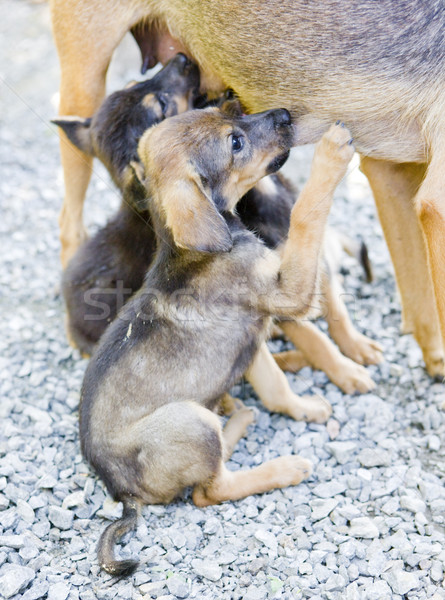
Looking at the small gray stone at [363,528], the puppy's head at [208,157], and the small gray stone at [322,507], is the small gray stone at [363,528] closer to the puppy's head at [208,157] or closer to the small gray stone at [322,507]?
the small gray stone at [322,507]

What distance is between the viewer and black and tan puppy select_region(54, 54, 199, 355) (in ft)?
13.6

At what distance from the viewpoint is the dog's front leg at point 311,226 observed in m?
3.47

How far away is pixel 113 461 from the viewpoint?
3.45 meters

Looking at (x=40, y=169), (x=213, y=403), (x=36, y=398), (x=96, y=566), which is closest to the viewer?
(x=96, y=566)

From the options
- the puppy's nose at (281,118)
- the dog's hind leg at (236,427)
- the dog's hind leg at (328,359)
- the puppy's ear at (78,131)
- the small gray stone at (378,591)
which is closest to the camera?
the small gray stone at (378,591)

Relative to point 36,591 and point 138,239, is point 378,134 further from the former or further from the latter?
point 36,591

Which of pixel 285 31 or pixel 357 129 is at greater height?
pixel 285 31

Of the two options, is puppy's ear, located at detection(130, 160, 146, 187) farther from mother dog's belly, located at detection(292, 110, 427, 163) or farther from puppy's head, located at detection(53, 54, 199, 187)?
mother dog's belly, located at detection(292, 110, 427, 163)

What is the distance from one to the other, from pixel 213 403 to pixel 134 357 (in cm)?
47

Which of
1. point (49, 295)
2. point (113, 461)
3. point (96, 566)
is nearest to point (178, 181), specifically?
point (113, 461)

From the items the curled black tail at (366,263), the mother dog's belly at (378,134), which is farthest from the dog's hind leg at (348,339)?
the mother dog's belly at (378,134)

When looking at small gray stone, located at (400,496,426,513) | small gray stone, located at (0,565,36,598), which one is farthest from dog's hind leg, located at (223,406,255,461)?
small gray stone, located at (0,565,36,598)

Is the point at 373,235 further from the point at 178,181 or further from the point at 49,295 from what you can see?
the point at 178,181

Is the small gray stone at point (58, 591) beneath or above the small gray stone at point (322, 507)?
above
